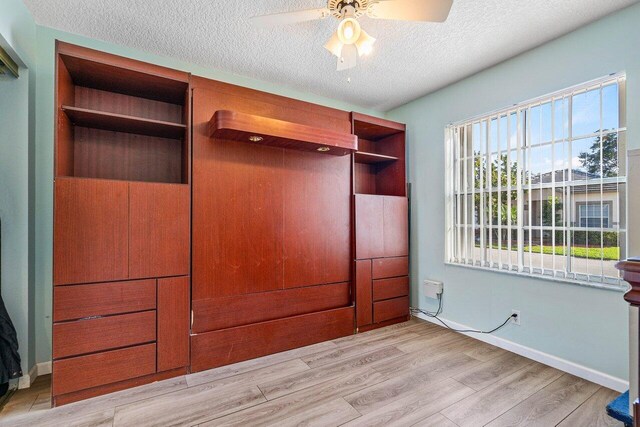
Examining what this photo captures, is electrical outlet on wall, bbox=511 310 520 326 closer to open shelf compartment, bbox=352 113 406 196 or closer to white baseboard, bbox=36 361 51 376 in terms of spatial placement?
open shelf compartment, bbox=352 113 406 196

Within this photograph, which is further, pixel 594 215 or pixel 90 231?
pixel 594 215

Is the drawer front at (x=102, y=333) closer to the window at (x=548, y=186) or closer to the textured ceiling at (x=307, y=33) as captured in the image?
the textured ceiling at (x=307, y=33)

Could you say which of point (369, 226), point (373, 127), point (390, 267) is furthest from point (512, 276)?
point (373, 127)

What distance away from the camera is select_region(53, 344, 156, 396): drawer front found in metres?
1.93

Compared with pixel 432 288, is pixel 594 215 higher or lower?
higher

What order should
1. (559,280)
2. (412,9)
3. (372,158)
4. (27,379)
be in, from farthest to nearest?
(372,158)
(559,280)
(27,379)
(412,9)

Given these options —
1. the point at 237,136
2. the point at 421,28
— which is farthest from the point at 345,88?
the point at 237,136

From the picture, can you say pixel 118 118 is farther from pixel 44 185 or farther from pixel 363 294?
pixel 363 294

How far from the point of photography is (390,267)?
3.32 metres

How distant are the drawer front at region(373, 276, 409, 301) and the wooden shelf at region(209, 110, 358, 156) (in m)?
1.46

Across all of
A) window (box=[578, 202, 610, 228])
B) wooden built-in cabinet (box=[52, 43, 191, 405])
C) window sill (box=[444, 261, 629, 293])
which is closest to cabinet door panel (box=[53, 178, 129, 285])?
wooden built-in cabinet (box=[52, 43, 191, 405])

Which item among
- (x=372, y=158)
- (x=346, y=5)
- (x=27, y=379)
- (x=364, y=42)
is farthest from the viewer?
(x=372, y=158)

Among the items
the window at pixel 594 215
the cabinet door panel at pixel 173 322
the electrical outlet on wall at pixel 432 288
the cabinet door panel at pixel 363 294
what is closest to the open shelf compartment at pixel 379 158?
the cabinet door panel at pixel 363 294

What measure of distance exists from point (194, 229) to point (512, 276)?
2.73 m
